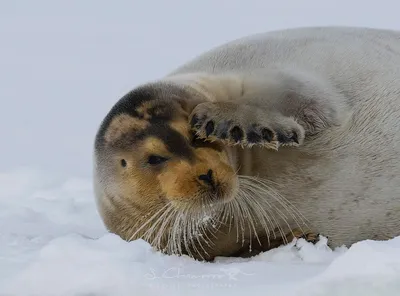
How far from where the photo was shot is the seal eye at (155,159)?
437 centimetres

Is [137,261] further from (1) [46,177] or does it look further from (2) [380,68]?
(1) [46,177]

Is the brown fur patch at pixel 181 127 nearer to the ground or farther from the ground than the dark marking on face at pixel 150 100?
nearer to the ground

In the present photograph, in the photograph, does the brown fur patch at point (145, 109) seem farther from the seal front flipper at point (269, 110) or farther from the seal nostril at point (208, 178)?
the seal nostril at point (208, 178)

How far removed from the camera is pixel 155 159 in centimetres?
439

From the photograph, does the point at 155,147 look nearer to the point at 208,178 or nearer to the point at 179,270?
the point at 208,178

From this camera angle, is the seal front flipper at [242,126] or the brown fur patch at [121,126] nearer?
the seal front flipper at [242,126]

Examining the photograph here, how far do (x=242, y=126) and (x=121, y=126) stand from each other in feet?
2.00

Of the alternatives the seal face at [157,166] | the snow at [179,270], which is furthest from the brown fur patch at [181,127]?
the snow at [179,270]

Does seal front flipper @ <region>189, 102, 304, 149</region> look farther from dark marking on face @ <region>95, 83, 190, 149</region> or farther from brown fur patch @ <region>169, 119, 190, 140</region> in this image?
dark marking on face @ <region>95, 83, 190, 149</region>

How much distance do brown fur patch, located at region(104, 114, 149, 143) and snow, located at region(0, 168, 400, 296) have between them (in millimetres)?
550

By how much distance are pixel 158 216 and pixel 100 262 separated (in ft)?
2.33

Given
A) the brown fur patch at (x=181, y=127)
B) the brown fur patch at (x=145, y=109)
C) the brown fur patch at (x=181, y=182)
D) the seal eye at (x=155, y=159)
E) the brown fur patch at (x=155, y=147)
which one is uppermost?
the brown fur patch at (x=145, y=109)

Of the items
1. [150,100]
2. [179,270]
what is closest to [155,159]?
[150,100]

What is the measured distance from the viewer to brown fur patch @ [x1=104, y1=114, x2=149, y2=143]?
4492 mm
